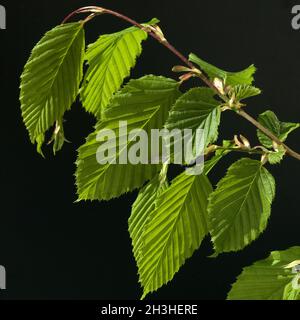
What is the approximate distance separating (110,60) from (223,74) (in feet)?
0.17

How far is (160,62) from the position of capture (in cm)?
134

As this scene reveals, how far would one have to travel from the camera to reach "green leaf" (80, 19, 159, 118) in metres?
0.29

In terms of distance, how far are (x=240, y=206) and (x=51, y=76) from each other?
0.10 metres

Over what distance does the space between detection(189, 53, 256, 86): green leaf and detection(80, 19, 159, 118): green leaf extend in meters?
0.03

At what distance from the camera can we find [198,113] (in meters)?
0.25

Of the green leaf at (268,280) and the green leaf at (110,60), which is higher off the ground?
the green leaf at (110,60)

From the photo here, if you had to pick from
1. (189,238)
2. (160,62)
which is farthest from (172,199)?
(160,62)

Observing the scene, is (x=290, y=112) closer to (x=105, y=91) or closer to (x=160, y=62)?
(x=160, y=62)

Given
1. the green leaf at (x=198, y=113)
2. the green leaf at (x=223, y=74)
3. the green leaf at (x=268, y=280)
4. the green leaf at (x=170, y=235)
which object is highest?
the green leaf at (x=223, y=74)

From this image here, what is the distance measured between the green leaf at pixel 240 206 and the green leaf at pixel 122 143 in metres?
0.03

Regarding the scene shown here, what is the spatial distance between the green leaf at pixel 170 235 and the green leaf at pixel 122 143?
0.01 metres

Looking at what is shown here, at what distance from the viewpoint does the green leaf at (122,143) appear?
0.84 feet

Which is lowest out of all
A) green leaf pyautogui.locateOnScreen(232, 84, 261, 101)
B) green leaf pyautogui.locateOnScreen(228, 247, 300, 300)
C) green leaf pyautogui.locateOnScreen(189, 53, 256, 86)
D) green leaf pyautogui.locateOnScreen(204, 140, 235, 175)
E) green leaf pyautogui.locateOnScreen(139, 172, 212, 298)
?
green leaf pyautogui.locateOnScreen(228, 247, 300, 300)

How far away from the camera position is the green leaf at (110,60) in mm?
285
